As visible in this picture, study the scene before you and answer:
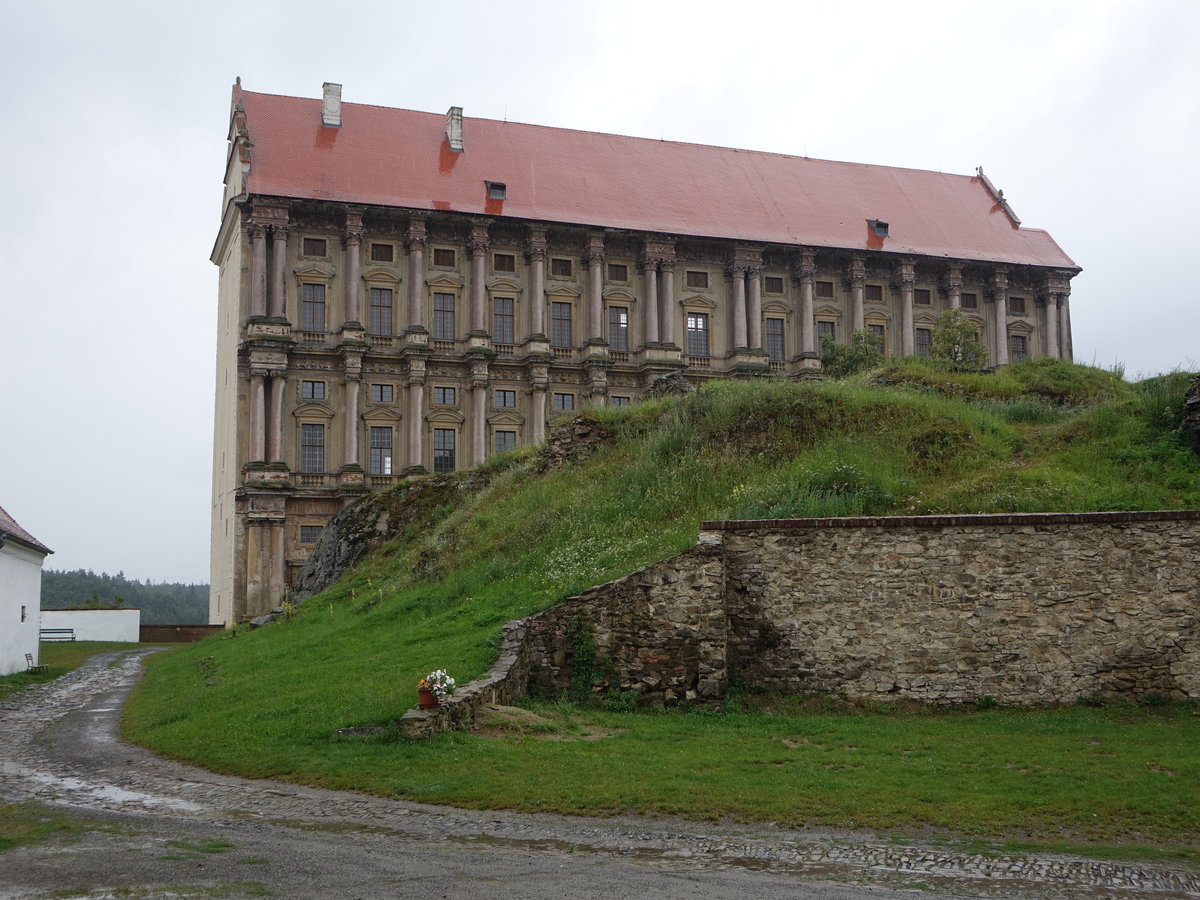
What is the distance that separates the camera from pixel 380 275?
62.5m

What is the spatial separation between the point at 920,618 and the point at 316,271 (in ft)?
152

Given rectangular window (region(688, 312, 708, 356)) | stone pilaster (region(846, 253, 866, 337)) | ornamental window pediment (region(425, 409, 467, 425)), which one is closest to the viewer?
ornamental window pediment (region(425, 409, 467, 425))

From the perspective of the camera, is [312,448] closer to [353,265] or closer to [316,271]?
[316,271]

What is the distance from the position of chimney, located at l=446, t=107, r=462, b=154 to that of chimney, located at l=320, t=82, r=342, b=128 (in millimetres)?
6148

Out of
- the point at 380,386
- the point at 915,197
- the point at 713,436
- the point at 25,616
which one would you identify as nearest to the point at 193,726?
the point at 713,436

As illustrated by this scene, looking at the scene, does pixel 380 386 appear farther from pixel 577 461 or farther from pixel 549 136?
pixel 577 461

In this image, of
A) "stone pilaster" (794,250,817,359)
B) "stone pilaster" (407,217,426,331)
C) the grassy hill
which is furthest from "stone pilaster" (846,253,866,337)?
the grassy hill

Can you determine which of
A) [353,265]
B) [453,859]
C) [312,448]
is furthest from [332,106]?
[453,859]

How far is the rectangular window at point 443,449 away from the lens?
6194 centimetres

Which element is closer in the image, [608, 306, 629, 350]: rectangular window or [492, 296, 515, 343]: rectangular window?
[492, 296, 515, 343]: rectangular window

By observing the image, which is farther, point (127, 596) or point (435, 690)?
point (127, 596)

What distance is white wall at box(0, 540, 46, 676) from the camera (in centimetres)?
3309

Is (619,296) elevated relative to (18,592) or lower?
elevated

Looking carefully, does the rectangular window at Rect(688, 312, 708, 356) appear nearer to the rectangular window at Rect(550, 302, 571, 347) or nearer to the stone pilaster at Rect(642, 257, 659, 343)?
the stone pilaster at Rect(642, 257, 659, 343)
